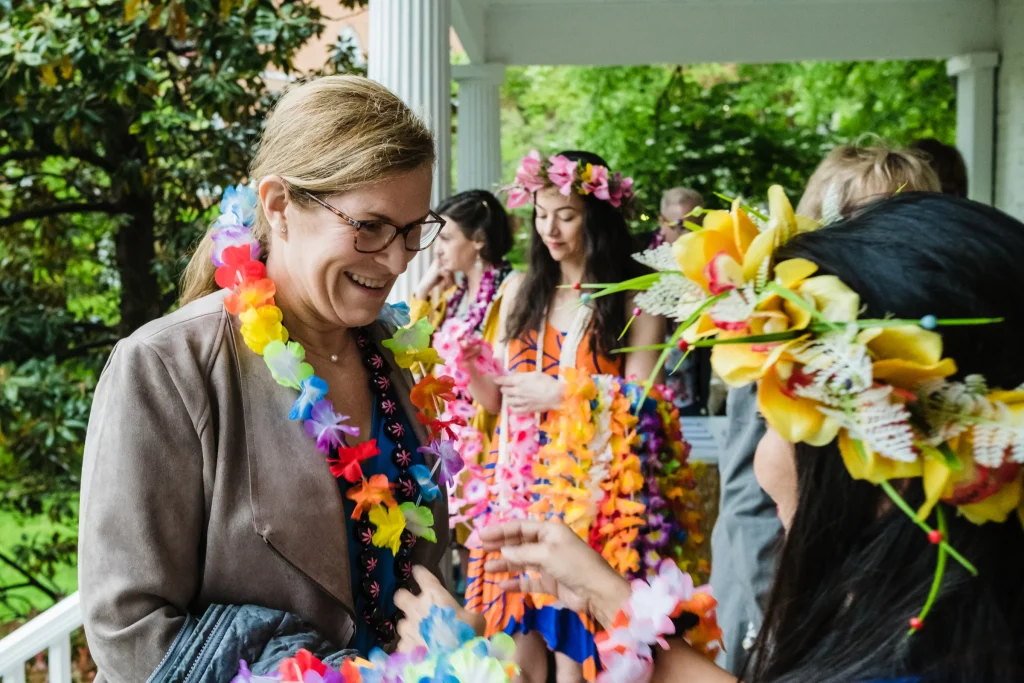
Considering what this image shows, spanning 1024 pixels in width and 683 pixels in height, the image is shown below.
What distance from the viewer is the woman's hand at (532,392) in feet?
10.2

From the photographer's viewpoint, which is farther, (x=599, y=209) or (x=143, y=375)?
(x=599, y=209)

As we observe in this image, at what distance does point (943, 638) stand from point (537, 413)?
83.3 inches

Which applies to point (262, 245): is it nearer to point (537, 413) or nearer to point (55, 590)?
point (537, 413)

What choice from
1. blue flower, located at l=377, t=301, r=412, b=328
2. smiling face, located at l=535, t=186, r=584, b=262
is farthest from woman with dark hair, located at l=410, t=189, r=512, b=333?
blue flower, located at l=377, t=301, r=412, b=328

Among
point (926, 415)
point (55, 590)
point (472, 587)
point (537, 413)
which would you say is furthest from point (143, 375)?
point (55, 590)

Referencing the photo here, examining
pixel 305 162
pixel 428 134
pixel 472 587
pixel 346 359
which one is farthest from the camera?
pixel 472 587

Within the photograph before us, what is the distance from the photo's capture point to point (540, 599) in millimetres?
2939

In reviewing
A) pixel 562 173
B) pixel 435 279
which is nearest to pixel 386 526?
pixel 562 173

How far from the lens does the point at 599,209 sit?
345cm

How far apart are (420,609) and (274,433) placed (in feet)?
1.23

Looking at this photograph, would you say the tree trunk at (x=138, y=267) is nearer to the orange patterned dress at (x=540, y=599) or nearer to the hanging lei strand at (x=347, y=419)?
the orange patterned dress at (x=540, y=599)

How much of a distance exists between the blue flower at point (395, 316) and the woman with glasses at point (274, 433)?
170 mm

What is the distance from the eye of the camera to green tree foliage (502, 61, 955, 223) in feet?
37.6

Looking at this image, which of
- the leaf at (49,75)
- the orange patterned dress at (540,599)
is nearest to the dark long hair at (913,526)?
the orange patterned dress at (540,599)
